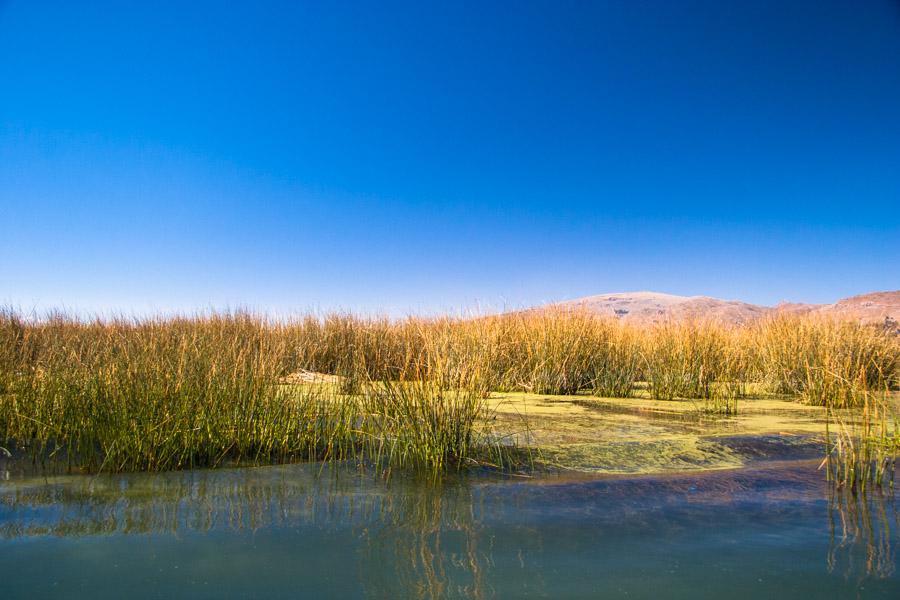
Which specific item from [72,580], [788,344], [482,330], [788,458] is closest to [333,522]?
[72,580]

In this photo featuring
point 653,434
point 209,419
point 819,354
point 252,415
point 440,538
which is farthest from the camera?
point 819,354

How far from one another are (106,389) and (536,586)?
2767 millimetres

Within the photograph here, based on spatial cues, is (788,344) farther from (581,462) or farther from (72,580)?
(72,580)

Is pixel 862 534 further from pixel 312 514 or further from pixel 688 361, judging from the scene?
pixel 688 361

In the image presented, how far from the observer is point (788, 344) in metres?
6.81

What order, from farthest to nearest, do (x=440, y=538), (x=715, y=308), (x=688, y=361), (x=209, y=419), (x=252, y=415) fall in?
(x=715, y=308) < (x=688, y=361) < (x=252, y=415) < (x=209, y=419) < (x=440, y=538)

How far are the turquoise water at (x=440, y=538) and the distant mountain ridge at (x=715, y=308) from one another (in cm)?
540

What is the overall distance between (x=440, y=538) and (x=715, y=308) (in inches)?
1472

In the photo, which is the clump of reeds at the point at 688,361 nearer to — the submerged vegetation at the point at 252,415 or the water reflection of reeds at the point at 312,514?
the submerged vegetation at the point at 252,415

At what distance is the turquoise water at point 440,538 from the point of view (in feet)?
5.33

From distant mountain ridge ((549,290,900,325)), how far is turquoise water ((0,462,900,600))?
5.40 metres

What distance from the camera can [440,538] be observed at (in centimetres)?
196

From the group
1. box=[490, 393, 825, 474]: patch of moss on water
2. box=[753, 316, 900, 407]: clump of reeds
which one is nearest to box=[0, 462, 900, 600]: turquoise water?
box=[490, 393, 825, 474]: patch of moss on water

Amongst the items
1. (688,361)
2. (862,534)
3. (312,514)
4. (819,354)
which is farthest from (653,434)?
(819,354)
